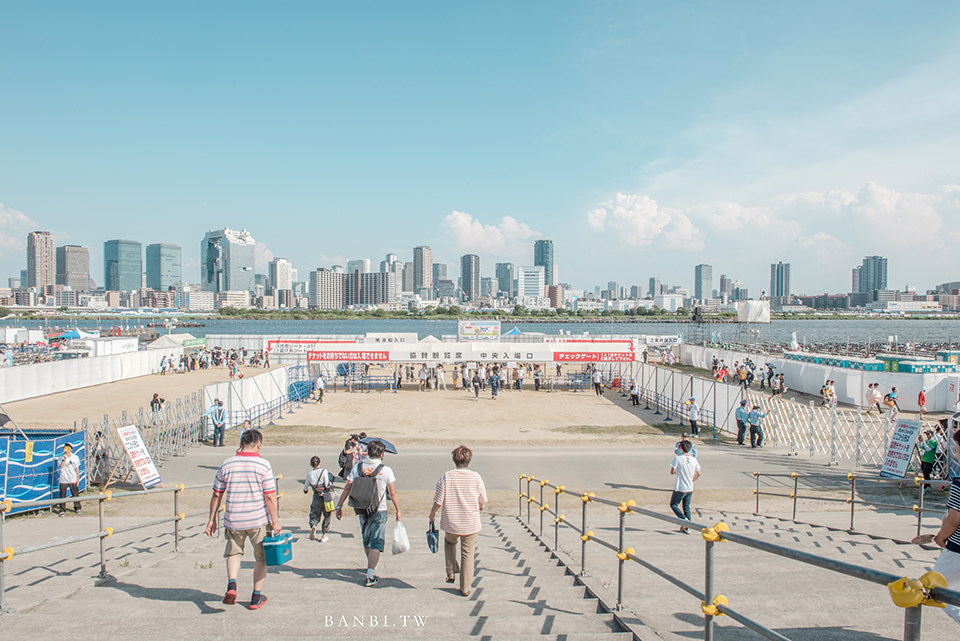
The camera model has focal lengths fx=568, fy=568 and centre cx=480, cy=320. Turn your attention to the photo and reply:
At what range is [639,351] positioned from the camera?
5216 centimetres

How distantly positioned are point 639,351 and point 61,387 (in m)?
43.2

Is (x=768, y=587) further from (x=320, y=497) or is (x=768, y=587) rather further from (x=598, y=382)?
(x=598, y=382)

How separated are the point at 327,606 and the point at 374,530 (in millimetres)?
1189

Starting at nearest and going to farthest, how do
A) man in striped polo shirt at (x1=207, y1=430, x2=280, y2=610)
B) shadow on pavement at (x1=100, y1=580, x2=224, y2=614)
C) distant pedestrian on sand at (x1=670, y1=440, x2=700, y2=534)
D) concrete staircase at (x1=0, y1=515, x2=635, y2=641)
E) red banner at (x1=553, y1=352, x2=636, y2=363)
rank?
concrete staircase at (x1=0, y1=515, x2=635, y2=641)
shadow on pavement at (x1=100, y1=580, x2=224, y2=614)
man in striped polo shirt at (x1=207, y1=430, x2=280, y2=610)
distant pedestrian on sand at (x1=670, y1=440, x2=700, y2=534)
red banner at (x1=553, y1=352, x2=636, y2=363)

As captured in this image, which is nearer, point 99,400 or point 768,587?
point 768,587

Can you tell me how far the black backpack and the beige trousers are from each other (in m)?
0.93

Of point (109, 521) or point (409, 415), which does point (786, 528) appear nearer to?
point (109, 521)

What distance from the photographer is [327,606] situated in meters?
5.10

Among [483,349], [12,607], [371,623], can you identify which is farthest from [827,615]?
[483,349]

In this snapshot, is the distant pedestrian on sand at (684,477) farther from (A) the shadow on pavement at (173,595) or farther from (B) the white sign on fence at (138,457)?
(B) the white sign on fence at (138,457)

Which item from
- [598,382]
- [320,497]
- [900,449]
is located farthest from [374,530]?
[598,382]

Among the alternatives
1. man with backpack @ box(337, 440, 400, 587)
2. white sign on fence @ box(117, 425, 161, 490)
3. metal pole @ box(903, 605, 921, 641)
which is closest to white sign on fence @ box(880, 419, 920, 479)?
man with backpack @ box(337, 440, 400, 587)

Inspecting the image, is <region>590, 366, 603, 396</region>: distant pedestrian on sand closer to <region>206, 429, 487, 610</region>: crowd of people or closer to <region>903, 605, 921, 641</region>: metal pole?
<region>206, 429, 487, 610</region>: crowd of people

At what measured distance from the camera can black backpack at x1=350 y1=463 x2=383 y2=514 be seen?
629 centimetres
